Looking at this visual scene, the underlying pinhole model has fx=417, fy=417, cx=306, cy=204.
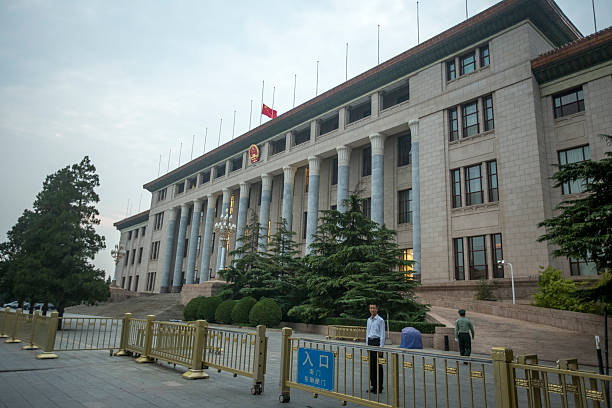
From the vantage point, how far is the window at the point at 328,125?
3506cm

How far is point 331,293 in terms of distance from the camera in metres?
19.9

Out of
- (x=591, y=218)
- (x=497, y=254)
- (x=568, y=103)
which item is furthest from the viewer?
(x=497, y=254)

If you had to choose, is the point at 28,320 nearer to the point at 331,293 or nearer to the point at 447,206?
the point at 331,293

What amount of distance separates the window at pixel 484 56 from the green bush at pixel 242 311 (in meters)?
19.2

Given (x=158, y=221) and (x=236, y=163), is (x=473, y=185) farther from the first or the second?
(x=158, y=221)

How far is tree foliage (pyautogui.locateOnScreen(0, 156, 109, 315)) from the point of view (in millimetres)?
19672

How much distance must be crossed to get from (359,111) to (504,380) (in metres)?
31.1

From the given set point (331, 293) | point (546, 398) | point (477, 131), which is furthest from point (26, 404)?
point (477, 131)

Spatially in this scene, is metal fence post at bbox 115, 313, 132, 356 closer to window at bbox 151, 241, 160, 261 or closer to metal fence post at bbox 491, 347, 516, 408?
metal fence post at bbox 491, 347, 516, 408

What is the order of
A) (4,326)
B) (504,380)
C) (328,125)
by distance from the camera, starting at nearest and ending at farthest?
(504,380) → (4,326) → (328,125)

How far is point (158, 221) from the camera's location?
184 feet

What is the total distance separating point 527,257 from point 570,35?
1442 cm

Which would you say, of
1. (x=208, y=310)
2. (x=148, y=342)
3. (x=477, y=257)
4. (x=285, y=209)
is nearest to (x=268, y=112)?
(x=285, y=209)

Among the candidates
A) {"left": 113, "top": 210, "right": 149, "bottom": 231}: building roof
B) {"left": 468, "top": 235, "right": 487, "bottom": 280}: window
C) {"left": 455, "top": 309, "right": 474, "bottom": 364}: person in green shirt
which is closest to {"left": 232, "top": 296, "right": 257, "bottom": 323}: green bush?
{"left": 468, "top": 235, "right": 487, "bottom": 280}: window
